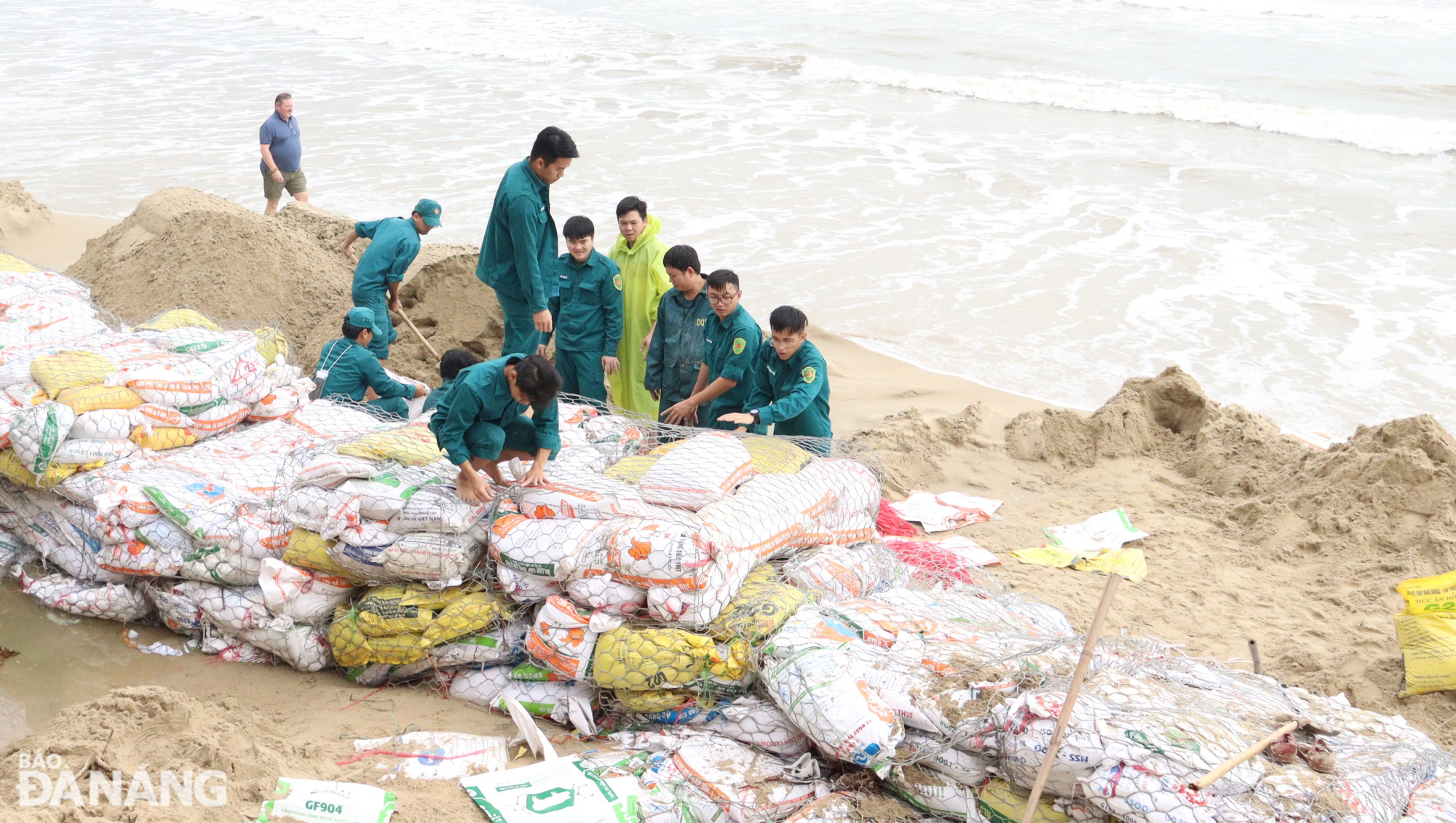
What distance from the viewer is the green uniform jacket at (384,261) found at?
5.88 metres

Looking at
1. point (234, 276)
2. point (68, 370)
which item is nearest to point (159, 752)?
point (68, 370)

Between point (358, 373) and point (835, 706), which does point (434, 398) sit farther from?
point (835, 706)

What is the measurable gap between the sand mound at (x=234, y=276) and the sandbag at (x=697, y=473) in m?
3.34

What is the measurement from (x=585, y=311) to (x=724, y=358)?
0.93m

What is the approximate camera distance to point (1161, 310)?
27.1 ft

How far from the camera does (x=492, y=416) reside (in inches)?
148

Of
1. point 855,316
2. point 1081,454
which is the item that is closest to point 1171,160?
point 855,316

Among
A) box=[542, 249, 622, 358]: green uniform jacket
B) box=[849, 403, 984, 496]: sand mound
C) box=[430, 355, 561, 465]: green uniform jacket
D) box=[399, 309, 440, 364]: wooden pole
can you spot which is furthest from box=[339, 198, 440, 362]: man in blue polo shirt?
box=[849, 403, 984, 496]: sand mound

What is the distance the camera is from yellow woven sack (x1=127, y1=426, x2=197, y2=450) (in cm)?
436

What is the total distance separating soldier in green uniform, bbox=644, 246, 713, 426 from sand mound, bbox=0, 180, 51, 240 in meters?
6.74

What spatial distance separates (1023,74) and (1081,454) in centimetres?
1274

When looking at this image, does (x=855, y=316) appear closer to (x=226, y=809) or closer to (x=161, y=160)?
(x=226, y=809)

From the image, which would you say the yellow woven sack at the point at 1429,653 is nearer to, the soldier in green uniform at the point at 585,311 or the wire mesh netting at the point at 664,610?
the wire mesh netting at the point at 664,610

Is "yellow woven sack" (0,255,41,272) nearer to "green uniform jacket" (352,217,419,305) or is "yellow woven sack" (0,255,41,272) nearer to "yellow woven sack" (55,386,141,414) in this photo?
"green uniform jacket" (352,217,419,305)
